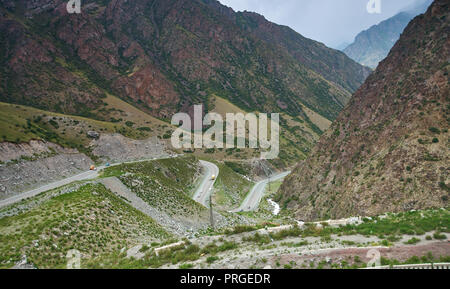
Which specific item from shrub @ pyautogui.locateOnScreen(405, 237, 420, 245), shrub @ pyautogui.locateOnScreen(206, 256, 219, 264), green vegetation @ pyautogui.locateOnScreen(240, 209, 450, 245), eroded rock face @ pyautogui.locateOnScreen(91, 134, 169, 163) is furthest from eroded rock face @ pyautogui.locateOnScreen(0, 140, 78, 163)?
shrub @ pyautogui.locateOnScreen(405, 237, 420, 245)

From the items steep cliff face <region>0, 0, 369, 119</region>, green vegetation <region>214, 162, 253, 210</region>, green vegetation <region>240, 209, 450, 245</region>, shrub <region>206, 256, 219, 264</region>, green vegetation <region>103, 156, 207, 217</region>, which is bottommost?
green vegetation <region>214, 162, 253, 210</region>

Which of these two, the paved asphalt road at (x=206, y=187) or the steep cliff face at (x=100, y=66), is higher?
the steep cliff face at (x=100, y=66)

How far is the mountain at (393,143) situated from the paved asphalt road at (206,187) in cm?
1823

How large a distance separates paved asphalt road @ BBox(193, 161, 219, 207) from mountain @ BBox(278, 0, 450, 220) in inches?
718

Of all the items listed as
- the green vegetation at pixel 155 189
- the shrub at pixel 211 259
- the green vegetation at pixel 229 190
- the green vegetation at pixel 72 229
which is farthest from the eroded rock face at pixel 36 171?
the shrub at pixel 211 259

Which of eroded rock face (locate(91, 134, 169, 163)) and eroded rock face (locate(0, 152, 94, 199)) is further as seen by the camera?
eroded rock face (locate(91, 134, 169, 163))

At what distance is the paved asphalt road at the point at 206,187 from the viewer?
52.1m

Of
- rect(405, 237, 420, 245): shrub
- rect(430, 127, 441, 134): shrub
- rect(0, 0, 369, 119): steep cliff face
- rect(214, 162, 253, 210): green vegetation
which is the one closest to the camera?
rect(405, 237, 420, 245): shrub

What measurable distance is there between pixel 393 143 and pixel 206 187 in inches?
1577

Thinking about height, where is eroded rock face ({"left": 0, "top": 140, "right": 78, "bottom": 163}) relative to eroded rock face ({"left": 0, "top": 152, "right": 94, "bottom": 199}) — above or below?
above

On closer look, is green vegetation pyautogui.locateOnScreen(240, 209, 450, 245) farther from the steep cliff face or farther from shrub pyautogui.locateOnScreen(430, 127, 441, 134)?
the steep cliff face

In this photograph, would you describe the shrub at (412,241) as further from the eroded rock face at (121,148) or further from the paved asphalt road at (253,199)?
the eroded rock face at (121,148)

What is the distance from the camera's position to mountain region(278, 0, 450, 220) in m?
30.0

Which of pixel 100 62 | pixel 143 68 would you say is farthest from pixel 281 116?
pixel 100 62
